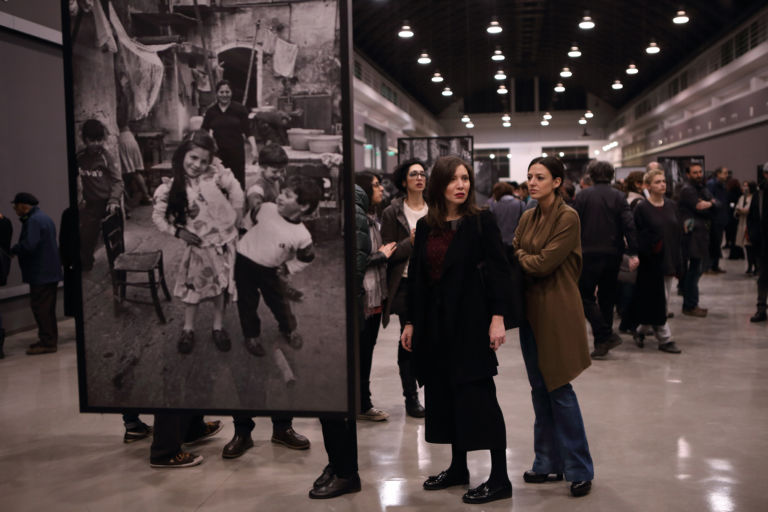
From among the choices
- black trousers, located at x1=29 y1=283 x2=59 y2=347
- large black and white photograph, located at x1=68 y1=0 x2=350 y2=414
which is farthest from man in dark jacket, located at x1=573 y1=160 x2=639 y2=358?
black trousers, located at x1=29 y1=283 x2=59 y2=347

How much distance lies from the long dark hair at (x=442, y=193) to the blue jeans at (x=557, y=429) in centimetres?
71

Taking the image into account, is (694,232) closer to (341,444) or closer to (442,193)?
(442,193)

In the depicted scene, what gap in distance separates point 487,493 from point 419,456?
817 millimetres

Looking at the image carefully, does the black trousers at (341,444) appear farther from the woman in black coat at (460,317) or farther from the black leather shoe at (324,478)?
the woman in black coat at (460,317)

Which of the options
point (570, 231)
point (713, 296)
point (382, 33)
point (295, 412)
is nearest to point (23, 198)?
point (295, 412)

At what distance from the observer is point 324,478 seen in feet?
12.8

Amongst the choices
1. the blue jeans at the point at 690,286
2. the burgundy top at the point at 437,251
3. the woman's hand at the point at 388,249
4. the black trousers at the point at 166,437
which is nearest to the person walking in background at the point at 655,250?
the blue jeans at the point at 690,286

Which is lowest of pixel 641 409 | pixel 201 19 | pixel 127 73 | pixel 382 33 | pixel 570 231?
pixel 641 409

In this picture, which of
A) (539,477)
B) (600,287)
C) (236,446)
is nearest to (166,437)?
(236,446)

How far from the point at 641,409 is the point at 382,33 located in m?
19.6

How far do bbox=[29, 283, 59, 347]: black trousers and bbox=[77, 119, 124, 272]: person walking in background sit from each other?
16.4 feet

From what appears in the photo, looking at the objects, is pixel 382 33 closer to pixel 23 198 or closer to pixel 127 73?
pixel 23 198

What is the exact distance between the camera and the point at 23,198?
322 inches

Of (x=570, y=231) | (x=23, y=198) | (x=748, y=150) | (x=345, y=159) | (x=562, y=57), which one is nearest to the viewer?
(x=345, y=159)
